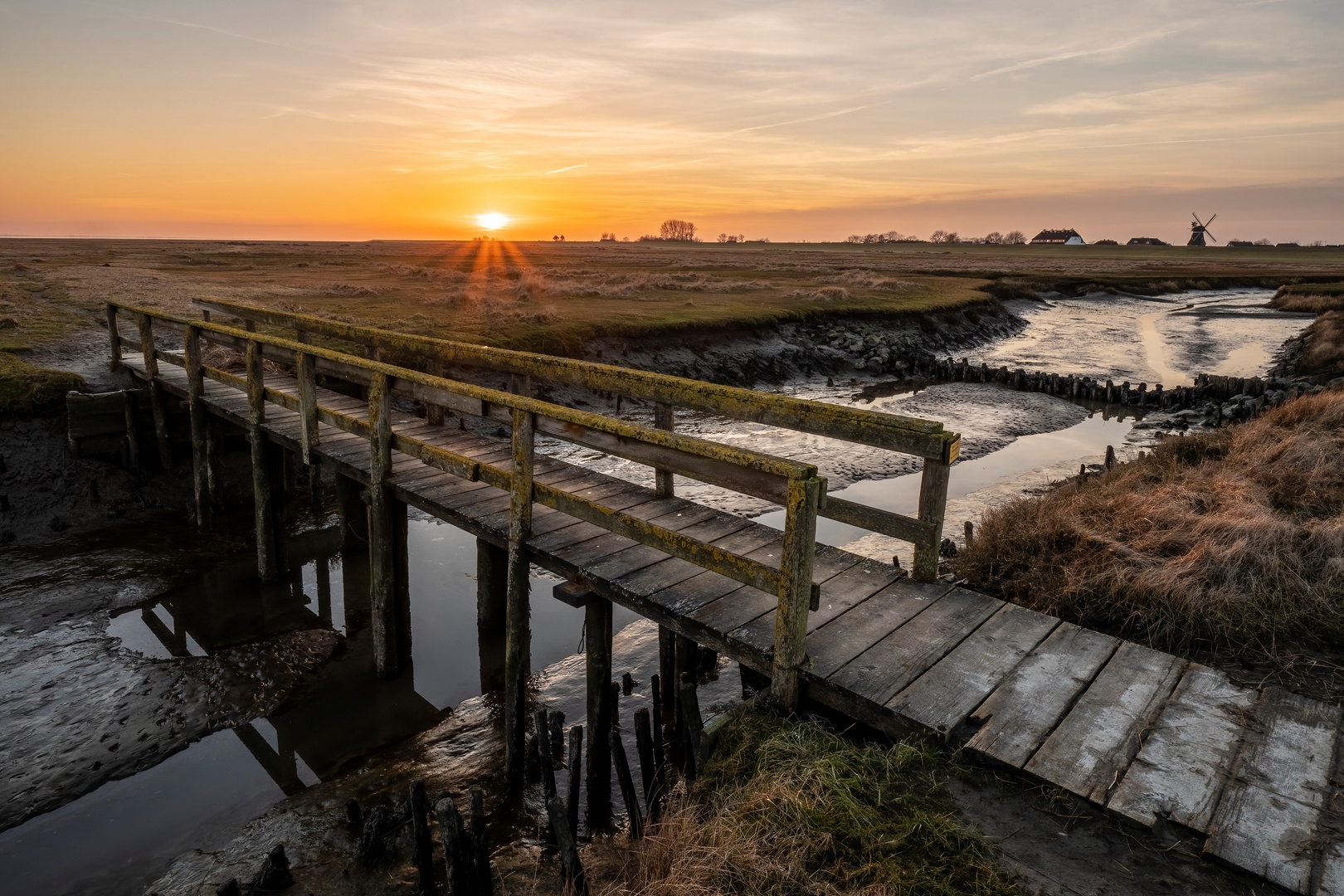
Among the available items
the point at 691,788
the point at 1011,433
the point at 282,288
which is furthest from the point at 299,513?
the point at 282,288

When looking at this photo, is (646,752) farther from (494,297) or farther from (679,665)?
(494,297)

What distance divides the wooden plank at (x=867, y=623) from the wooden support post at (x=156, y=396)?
1304cm

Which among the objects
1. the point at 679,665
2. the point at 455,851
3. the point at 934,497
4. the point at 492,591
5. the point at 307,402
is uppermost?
the point at 934,497

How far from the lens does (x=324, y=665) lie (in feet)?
28.3

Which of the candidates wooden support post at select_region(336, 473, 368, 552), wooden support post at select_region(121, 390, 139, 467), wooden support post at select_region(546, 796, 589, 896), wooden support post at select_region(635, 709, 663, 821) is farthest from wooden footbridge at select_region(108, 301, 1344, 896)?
wooden support post at select_region(121, 390, 139, 467)

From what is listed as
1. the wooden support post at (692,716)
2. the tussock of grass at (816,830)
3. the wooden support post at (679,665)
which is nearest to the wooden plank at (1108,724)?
the tussock of grass at (816,830)

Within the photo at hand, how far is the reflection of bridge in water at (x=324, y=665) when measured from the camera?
7.24m

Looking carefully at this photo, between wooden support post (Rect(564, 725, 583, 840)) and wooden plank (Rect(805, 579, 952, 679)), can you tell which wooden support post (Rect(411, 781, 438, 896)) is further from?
wooden plank (Rect(805, 579, 952, 679))

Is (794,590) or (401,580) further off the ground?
(794,590)

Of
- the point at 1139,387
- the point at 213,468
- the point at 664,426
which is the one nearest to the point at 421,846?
the point at 664,426

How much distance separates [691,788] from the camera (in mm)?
4191

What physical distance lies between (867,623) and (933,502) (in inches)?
37.4

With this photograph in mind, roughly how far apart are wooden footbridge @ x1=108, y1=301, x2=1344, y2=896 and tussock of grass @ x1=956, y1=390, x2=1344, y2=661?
3.36 feet

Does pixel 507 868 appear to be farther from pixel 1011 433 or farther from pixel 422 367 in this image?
pixel 1011 433
